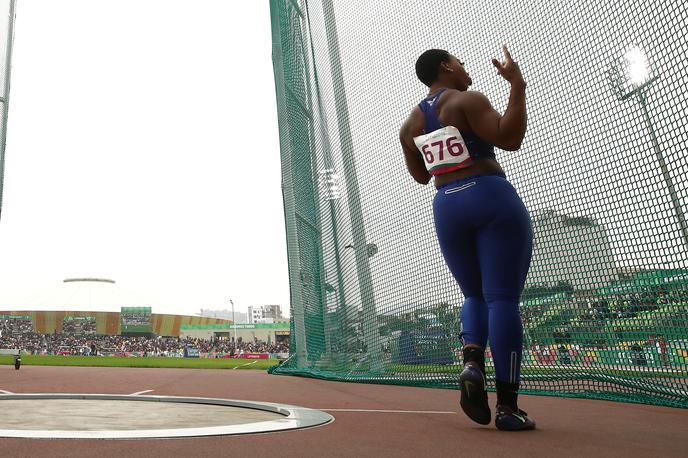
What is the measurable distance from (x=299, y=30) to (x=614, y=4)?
4964 mm

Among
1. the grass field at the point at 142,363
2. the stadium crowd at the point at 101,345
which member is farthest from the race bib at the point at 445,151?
the stadium crowd at the point at 101,345

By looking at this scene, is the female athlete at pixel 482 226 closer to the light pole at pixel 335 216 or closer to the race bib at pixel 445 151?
the race bib at pixel 445 151

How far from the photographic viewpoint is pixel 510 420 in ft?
6.33

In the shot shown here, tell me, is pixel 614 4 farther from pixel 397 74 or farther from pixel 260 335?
pixel 260 335

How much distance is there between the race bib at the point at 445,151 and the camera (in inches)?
82.4

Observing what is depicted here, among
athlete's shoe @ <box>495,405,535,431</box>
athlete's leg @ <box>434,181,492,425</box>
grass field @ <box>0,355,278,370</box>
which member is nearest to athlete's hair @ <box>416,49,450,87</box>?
athlete's leg @ <box>434,181,492,425</box>

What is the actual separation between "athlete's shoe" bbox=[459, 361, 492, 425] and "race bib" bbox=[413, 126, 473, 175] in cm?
73

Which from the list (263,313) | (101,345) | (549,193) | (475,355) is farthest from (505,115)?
(263,313)

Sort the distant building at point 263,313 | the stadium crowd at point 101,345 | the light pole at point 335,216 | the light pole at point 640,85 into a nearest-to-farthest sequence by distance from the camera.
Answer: the light pole at point 640,85 → the light pole at point 335,216 → the stadium crowd at point 101,345 → the distant building at point 263,313

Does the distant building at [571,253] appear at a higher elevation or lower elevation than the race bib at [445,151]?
lower

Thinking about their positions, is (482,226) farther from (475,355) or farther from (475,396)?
(475,396)

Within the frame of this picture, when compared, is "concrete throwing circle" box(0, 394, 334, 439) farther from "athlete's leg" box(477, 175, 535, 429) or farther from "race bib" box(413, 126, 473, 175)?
"race bib" box(413, 126, 473, 175)

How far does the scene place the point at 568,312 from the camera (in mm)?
3516

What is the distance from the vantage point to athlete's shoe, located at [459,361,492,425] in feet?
6.19
